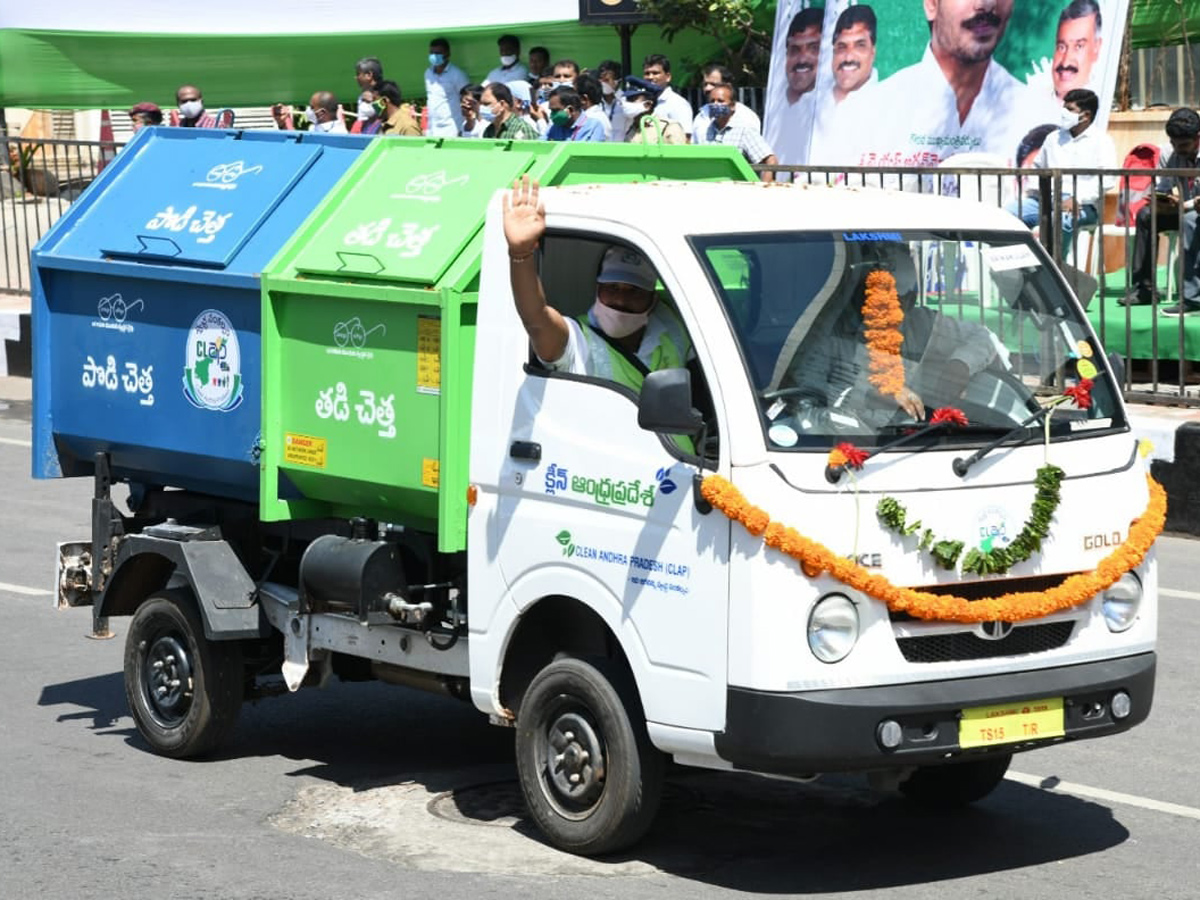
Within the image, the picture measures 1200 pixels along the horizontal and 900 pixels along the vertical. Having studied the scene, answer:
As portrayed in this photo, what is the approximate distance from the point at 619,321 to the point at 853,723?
1534 millimetres

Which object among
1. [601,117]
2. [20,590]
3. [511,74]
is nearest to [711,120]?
[601,117]

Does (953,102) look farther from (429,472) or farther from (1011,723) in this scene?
(1011,723)

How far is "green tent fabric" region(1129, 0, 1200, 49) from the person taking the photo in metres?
18.2

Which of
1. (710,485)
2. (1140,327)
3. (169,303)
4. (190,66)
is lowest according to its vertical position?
(710,485)

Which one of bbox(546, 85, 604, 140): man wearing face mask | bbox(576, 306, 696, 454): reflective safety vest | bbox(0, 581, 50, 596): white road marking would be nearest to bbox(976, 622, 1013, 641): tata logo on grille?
bbox(576, 306, 696, 454): reflective safety vest

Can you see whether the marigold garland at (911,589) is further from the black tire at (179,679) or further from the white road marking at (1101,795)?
the black tire at (179,679)

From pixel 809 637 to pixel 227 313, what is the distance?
9.52ft

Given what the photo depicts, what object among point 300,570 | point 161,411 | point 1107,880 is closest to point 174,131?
point 161,411

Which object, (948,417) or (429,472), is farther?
(429,472)

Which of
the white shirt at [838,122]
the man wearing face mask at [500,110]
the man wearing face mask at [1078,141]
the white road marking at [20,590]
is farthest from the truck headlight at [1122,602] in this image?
the white shirt at [838,122]

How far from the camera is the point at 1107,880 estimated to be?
651cm

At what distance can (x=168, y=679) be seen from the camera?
827cm

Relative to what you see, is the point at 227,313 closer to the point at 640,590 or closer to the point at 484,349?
the point at 484,349

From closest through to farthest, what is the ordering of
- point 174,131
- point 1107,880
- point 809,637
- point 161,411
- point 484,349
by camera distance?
point 809,637 < point 1107,880 < point 484,349 < point 161,411 < point 174,131
